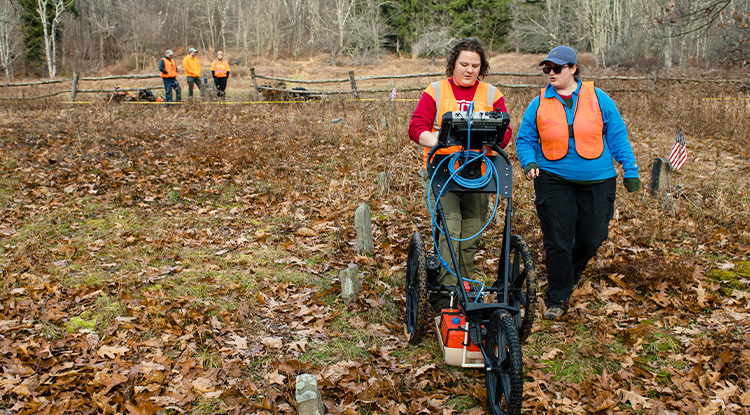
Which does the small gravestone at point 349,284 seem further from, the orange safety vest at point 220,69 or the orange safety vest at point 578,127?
the orange safety vest at point 220,69

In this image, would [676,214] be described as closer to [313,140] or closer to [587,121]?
[587,121]

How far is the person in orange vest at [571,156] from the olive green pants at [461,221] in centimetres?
51

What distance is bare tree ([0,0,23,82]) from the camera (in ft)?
132

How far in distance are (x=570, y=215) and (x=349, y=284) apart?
2.13m

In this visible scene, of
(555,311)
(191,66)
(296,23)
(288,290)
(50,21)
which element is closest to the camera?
(555,311)

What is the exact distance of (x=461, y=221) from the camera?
4.12m

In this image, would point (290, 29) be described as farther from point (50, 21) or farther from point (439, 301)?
point (439, 301)

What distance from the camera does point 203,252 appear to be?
6188 millimetres

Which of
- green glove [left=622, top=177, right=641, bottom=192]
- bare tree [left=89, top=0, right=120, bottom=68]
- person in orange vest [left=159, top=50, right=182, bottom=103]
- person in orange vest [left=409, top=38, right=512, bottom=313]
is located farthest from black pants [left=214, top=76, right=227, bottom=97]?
bare tree [left=89, top=0, right=120, bottom=68]

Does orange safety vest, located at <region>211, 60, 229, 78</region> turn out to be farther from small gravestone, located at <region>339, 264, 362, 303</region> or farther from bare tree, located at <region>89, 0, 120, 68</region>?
bare tree, located at <region>89, 0, 120, 68</region>

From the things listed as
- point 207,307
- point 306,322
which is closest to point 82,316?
point 207,307

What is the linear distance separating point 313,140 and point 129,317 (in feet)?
23.5

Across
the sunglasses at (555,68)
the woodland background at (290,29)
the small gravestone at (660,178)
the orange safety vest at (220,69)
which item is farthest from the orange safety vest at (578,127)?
the woodland background at (290,29)

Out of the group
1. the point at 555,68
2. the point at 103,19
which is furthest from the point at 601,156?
the point at 103,19
